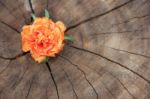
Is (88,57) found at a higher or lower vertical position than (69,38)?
lower

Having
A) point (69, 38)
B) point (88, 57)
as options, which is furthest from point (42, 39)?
point (88, 57)

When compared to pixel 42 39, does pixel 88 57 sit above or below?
below

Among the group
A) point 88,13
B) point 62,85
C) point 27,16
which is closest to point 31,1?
point 27,16

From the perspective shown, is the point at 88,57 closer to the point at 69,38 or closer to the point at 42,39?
the point at 69,38

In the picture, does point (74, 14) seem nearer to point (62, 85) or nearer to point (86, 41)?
point (86, 41)
